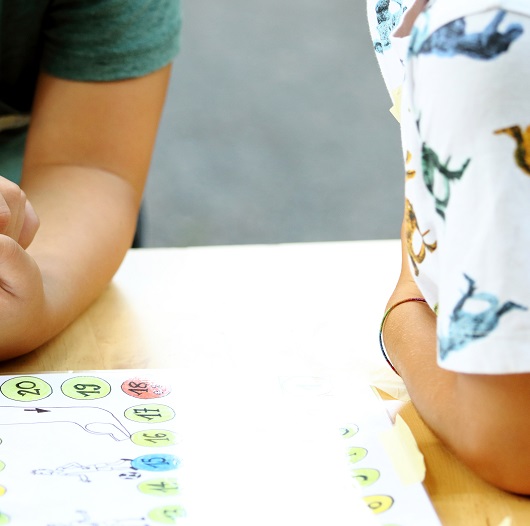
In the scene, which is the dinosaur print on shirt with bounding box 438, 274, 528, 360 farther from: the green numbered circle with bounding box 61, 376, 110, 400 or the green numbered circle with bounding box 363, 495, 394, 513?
the green numbered circle with bounding box 61, 376, 110, 400

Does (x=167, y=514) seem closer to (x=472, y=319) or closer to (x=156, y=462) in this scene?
(x=156, y=462)

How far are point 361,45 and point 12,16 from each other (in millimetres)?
2038

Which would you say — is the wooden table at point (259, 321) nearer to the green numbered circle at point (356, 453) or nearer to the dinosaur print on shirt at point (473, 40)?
the green numbered circle at point (356, 453)

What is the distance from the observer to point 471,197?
0.37 meters

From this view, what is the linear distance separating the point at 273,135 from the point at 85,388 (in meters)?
1.83

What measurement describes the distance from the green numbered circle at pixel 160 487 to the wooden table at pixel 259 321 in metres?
0.12

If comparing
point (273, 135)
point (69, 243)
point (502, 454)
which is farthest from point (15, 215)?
point (273, 135)

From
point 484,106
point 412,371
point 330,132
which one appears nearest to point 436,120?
point 484,106

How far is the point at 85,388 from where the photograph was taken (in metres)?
0.48

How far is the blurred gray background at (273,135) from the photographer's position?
77.7 inches

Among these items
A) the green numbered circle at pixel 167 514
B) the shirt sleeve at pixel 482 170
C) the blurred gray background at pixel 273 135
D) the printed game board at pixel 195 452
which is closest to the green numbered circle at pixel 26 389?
the printed game board at pixel 195 452

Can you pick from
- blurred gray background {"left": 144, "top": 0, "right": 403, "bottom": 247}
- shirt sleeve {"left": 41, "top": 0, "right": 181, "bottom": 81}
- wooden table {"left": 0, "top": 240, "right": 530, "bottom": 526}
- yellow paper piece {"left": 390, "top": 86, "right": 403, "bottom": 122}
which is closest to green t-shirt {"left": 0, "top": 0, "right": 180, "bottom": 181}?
shirt sleeve {"left": 41, "top": 0, "right": 181, "bottom": 81}

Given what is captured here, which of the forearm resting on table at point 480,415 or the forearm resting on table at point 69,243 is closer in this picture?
the forearm resting on table at point 480,415

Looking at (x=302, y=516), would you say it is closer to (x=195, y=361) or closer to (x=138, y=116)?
(x=195, y=361)
